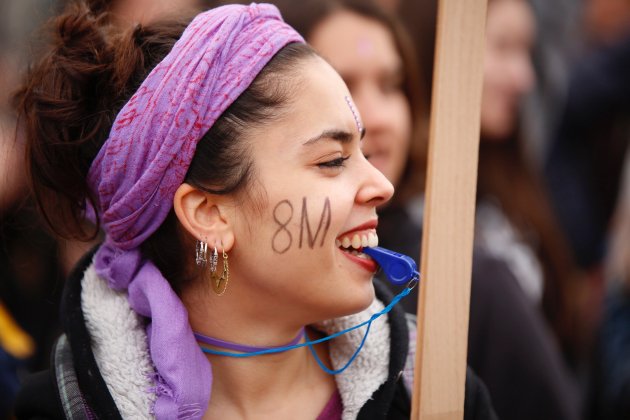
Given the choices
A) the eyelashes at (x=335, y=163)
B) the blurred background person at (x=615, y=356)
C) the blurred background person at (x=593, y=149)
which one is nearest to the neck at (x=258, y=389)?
the eyelashes at (x=335, y=163)

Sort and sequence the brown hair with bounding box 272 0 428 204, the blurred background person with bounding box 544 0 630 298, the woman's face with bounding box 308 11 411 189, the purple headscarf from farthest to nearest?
the blurred background person with bounding box 544 0 630 298
the brown hair with bounding box 272 0 428 204
the woman's face with bounding box 308 11 411 189
the purple headscarf

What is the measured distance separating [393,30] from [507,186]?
0.98 m

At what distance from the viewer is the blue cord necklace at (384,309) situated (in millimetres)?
1820

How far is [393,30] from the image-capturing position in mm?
3088

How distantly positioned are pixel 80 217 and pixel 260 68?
0.63 m

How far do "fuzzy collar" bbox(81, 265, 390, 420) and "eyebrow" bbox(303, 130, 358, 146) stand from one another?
0.47 m

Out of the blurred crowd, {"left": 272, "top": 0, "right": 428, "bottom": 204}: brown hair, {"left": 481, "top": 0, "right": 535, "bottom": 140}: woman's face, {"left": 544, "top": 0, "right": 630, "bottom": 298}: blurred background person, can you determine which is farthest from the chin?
{"left": 544, "top": 0, "right": 630, "bottom": 298}: blurred background person

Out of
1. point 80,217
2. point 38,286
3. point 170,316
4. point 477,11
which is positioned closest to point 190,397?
point 170,316

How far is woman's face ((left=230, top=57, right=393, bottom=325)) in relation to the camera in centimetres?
179

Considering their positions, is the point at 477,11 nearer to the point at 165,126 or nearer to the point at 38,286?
the point at 165,126

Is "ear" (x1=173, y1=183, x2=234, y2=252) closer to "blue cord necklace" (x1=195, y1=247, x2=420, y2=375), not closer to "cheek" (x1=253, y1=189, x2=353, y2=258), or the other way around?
"cheek" (x1=253, y1=189, x2=353, y2=258)

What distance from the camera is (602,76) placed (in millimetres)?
4332

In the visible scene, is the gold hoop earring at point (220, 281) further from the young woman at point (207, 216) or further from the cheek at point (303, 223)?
the cheek at point (303, 223)

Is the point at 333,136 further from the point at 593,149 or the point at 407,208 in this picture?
the point at 593,149
